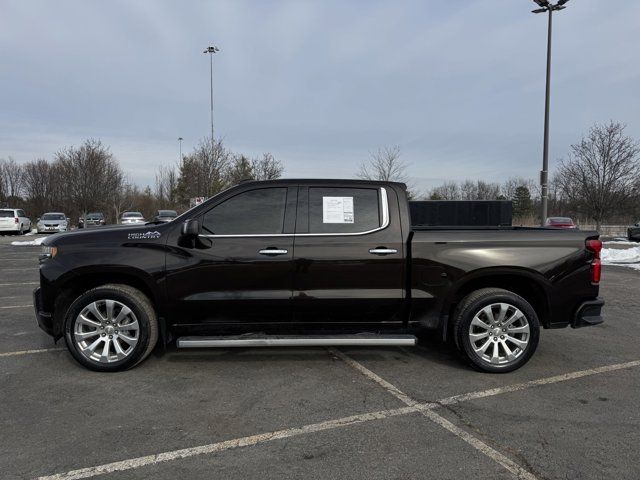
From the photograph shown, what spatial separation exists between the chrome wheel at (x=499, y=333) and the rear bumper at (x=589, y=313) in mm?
584

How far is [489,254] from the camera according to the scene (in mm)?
4613

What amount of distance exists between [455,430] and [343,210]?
2.22 meters

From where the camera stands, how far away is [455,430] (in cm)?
346

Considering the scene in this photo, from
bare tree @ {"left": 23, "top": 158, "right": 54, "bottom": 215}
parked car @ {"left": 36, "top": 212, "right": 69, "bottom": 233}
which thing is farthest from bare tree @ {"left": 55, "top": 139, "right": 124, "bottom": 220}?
bare tree @ {"left": 23, "top": 158, "right": 54, "bottom": 215}

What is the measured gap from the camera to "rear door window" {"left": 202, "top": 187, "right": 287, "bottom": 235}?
460 centimetres

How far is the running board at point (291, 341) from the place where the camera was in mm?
4414

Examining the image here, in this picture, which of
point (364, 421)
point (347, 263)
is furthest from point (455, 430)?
point (347, 263)

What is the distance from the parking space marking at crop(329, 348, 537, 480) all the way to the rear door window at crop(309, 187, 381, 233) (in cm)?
140

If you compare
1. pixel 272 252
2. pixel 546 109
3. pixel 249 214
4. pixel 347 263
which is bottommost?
pixel 347 263

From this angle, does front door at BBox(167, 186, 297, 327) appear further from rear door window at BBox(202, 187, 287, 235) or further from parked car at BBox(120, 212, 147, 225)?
parked car at BBox(120, 212, 147, 225)

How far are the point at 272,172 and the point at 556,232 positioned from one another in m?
37.2

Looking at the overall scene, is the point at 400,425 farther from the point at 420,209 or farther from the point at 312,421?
the point at 420,209

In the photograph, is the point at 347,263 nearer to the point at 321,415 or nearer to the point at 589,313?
the point at 321,415

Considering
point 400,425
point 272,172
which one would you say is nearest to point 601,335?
point 400,425
